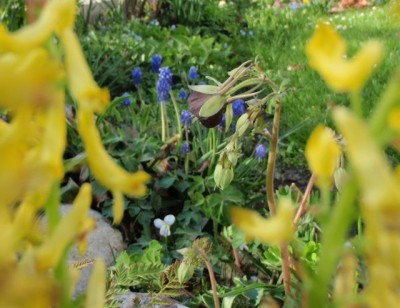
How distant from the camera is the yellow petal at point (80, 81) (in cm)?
31

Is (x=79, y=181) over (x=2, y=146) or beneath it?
beneath

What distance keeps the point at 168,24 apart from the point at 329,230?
446cm

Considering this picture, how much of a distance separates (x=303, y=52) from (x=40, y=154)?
3.85m

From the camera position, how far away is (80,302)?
0.35 meters

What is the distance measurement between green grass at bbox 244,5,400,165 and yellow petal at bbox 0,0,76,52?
1851 mm

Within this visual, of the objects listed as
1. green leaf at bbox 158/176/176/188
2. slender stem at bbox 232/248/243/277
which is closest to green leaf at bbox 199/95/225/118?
slender stem at bbox 232/248/243/277

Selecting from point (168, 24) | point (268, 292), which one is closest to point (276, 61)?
point (168, 24)

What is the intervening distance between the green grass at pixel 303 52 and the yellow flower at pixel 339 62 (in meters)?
1.88

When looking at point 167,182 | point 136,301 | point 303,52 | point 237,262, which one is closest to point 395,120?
point 136,301

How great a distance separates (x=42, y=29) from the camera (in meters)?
0.28

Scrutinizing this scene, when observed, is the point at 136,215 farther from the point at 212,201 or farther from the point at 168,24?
the point at 168,24

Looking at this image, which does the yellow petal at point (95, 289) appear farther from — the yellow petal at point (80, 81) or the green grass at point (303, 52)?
the green grass at point (303, 52)

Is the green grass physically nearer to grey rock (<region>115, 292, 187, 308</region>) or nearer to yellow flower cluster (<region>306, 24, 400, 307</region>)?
grey rock (<region>115, 292, 187, 308</region>)

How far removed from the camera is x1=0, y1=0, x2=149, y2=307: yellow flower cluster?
0.23m
